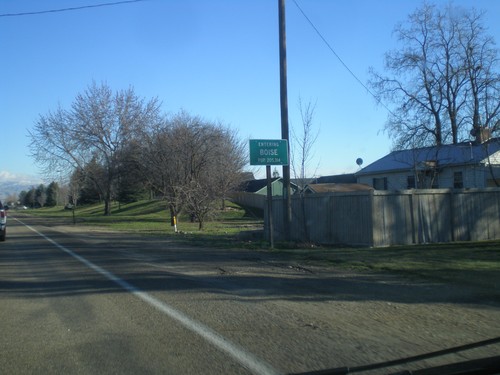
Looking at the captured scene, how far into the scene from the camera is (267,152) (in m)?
17.3

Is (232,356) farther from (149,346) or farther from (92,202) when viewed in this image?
(92,202)

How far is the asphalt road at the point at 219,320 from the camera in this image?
5.20 meters

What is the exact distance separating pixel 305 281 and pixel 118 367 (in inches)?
225

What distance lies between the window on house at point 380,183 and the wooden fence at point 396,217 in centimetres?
2083

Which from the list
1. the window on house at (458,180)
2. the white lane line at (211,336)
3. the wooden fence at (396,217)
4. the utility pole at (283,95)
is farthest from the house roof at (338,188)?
the white lane line at (211,336)

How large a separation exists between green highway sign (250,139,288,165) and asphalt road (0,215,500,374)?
6.16m

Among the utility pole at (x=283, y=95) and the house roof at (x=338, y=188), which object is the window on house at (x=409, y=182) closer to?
the house roof at (x=338, y=188)

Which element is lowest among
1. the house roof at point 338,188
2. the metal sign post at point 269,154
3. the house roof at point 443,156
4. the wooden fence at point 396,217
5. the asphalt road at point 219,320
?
the asphalt road at point 219,320

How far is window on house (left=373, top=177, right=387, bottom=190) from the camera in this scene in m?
40.5

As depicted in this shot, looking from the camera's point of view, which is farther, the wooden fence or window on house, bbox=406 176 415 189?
window on house, bbox=406 176 415 189

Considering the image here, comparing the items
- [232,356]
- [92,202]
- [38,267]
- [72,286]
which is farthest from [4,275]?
[92,202]

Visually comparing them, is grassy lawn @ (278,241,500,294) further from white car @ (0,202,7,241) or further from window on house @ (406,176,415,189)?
window on house @ (406,176,415,189)

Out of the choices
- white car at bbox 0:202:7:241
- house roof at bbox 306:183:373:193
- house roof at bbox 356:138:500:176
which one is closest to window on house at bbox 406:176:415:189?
house roof at bbox 356:138:500:176

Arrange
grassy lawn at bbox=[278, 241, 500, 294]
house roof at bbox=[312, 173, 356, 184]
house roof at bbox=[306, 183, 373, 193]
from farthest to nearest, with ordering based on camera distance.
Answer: house roof at bbox=[312, 173, 356, 184], house roof at bbox=[306, 183, 373, 193], grassy lawn at bbox=[278, 241, 500, 294]
